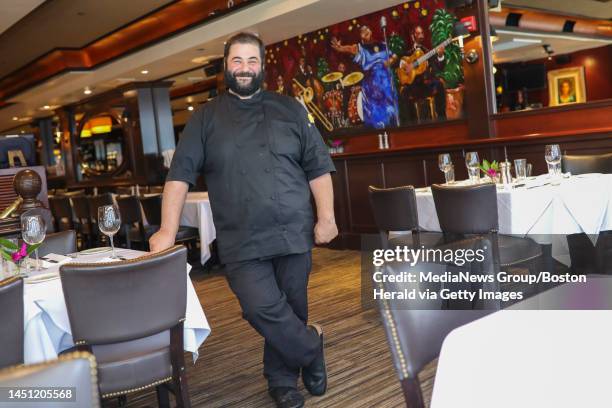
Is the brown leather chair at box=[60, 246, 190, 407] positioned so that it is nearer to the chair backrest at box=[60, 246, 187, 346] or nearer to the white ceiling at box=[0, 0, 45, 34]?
the chair backrest at box=[60, 246, 187, 346]

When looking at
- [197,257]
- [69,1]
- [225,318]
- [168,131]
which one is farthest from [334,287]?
[168,131]

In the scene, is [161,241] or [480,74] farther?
[480,74]

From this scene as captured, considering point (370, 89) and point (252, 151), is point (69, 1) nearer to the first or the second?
point (370, 89)

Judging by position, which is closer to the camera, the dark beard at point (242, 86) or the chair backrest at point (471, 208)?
the dark beard at point (242, 86)

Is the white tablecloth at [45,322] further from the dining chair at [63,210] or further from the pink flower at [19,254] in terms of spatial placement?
the dining chair at [63,210]

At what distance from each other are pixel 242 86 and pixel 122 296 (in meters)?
1.04

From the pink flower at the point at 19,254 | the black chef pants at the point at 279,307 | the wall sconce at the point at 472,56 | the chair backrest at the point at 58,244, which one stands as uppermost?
the wall sconce at the point at 472,56

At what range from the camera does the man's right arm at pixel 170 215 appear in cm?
255

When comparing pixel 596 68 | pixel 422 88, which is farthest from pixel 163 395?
pixel 596 68

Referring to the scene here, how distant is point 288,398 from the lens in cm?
285

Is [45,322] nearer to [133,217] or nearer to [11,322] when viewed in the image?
[11,322]

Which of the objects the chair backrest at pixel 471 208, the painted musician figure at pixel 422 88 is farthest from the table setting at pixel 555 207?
the painted musician figure at pixel 422 88

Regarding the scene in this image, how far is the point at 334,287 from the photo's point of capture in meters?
5.45

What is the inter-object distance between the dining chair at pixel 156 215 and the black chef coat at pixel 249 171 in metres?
4.08
